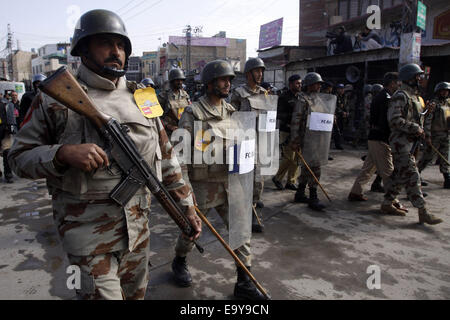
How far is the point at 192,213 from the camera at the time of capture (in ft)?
6.51

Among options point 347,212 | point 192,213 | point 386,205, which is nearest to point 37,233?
point 192,213

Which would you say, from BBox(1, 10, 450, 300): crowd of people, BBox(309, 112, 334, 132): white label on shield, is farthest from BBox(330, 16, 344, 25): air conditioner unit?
BBox(1, 10, 450, 300): crowd of people

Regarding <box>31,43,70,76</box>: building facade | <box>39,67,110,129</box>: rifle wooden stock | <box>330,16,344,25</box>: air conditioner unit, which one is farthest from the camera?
<box>31,43,70,76</box>: building facade

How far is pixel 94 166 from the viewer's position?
4.64 feet

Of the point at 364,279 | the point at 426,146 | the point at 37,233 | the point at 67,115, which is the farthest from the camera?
the point at 426,146

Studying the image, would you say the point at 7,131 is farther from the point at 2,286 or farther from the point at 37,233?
the point at 2,286

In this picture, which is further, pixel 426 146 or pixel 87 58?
pixel 426 146

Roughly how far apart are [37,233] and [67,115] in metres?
3.03

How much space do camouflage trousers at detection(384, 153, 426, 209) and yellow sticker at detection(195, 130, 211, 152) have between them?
9.54 feet

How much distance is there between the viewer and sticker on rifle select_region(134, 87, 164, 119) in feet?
5.80

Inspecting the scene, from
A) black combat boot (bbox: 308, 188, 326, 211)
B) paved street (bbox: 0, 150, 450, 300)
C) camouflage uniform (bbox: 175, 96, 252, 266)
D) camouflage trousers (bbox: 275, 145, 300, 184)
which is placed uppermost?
camouflage uniform (bbox: 175, 96, 252, 266)

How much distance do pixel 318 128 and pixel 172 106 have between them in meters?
2.57

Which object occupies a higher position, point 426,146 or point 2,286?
point 426,146

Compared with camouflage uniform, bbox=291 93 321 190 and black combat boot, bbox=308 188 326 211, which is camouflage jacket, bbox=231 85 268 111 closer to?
camouflage uniform, bbox=291 93 321 190
